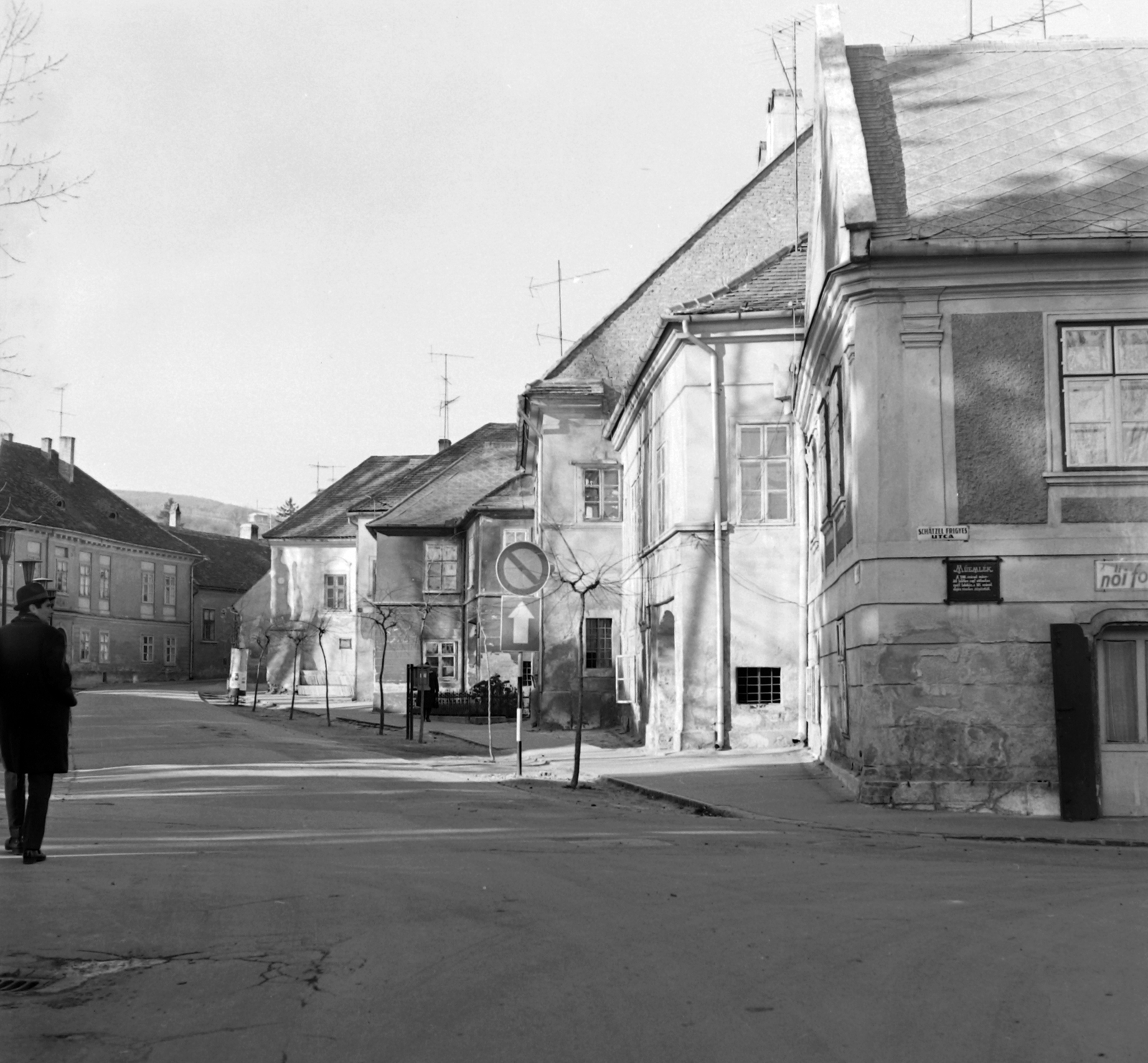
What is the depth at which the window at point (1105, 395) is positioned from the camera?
14.3m

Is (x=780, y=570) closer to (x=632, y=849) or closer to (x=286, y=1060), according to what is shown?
(x=632, y=849)

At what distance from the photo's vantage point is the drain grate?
229 inches

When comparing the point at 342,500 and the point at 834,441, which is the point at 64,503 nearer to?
the point at 342,500

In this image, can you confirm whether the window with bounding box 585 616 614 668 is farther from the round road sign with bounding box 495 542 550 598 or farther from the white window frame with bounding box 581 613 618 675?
the round road sign with bounding box 495 542 550 598

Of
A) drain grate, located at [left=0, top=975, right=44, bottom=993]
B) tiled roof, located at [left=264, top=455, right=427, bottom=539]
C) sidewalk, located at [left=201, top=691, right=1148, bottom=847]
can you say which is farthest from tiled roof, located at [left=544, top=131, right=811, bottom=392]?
tiled roof, located at [left=264, top=455, right=427, bottom=539]

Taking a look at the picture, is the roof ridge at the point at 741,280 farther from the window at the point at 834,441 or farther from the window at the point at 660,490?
the window at the point at 834,441

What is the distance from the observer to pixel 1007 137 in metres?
16.9

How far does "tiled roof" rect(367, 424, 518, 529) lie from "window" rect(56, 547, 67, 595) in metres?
28.2

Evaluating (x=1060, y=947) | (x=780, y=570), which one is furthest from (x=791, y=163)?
(x=1060, y=947)

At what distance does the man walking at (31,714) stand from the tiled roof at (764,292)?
50.4 feet

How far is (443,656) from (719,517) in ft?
105

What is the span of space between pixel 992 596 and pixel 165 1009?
34.2 ft

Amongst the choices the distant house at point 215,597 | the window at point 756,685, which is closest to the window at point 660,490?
the window at point 756,685

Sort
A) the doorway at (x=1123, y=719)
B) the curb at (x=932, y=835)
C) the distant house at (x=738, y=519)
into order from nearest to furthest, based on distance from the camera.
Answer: the curb at (x=932, y=835) → the doorway at (x=1123, y=719) → the distant house at (x=738, y=519)
